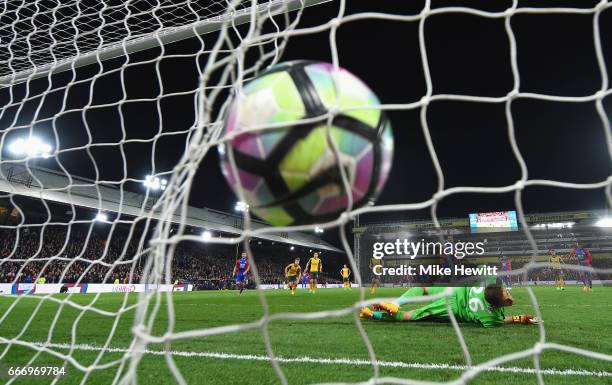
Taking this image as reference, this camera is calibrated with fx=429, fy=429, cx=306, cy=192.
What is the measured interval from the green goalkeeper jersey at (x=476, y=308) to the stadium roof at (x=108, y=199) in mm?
6035

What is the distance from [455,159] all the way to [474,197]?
6.42 metres

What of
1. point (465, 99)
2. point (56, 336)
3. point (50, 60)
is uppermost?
point (465, 99)

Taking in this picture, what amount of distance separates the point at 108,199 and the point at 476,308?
19.8 m

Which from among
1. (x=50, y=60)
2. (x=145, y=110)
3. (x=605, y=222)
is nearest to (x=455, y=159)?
(x=605, y=222)

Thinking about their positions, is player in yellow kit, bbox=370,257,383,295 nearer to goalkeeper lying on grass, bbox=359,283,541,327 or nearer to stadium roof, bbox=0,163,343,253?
stadium roof, bbox=0,163,343,253

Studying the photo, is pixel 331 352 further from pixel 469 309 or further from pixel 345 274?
pixel 345 274

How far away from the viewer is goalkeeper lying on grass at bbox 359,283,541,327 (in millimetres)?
3926

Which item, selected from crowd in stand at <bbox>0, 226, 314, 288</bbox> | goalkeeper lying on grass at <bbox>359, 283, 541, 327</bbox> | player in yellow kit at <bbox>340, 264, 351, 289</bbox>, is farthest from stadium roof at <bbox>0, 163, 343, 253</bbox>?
player in yellow kit at <bbox>340, 264, 351, 289</bbox>

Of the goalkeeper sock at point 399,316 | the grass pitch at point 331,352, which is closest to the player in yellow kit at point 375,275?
the goalkeeper sock at point 399,316

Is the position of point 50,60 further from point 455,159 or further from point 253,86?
point 455,159

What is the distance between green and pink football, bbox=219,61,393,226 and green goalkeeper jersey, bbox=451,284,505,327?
3.02 m

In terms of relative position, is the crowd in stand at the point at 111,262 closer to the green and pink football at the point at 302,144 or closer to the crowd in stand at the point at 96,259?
the crowd in stand at the point at 96,259

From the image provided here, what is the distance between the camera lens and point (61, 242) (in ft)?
67.2

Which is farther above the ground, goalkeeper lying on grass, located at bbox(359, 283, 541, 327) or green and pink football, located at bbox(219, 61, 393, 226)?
green and pink football, located at bbox(219, 61, 393, 226)
